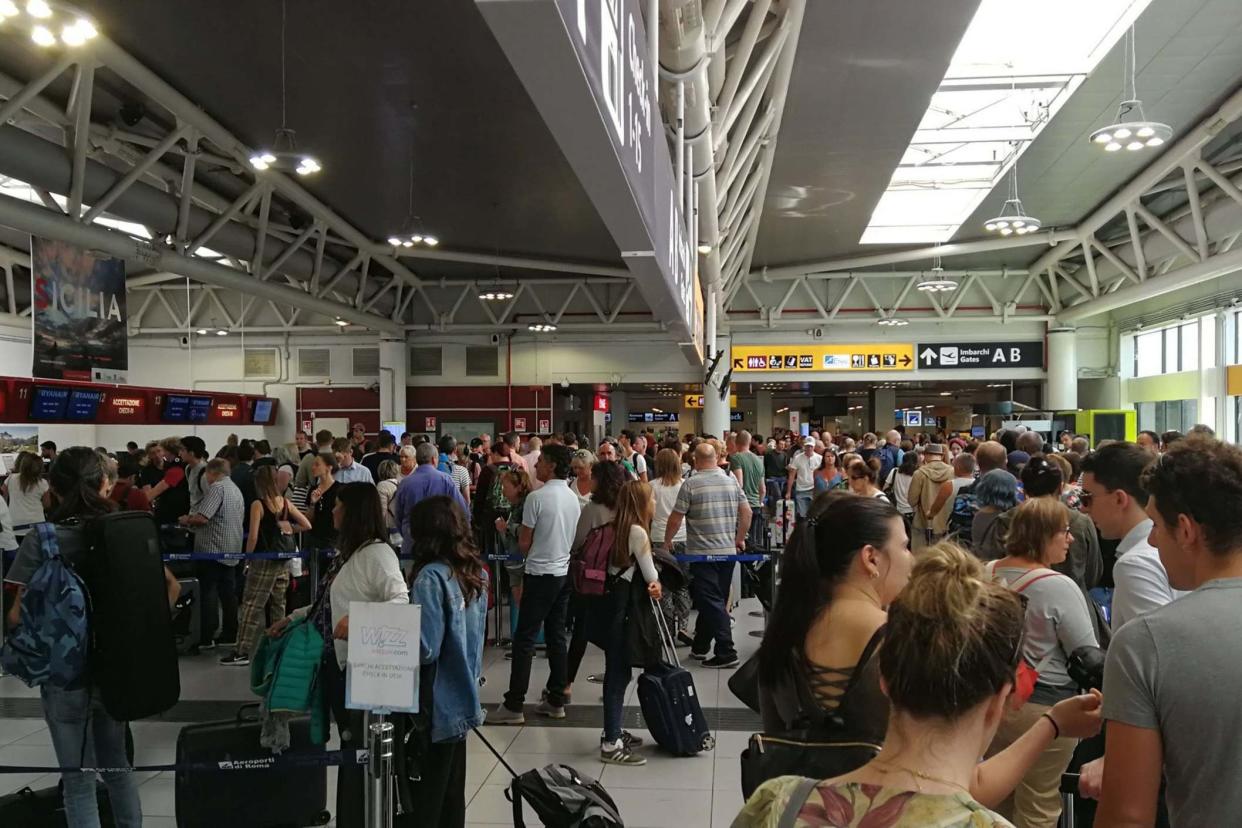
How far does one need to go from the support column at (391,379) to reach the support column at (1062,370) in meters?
17.2

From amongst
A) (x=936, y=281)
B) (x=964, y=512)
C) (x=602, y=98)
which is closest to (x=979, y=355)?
(x=936, y=281)

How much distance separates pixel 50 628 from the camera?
3.46m

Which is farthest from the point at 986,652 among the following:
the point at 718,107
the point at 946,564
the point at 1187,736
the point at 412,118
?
the point at 412,118

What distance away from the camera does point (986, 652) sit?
1.40m

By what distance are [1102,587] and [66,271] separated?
11.4m

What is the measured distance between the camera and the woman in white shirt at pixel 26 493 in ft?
27.5

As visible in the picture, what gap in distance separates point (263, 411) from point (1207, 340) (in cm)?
2352

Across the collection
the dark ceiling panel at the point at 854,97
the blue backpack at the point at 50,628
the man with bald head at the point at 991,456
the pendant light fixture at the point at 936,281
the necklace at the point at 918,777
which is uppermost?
the dark ceiling panel at the point at 854,97

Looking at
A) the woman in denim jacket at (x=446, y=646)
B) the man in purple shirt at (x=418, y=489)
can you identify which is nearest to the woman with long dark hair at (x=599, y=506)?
the man in purple shirt at (x=418, y=489)

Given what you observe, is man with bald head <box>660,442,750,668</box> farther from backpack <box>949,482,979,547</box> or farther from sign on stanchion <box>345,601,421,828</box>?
sign on stanchion <box>345,601,421,828</box>

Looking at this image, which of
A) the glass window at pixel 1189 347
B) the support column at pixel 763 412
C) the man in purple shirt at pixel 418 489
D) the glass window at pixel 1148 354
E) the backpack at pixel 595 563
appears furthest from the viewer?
the support column at pixel 763 412

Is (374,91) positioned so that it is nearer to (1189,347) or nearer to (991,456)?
(991,456)

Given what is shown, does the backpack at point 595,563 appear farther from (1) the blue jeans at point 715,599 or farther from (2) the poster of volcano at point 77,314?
(2) the poster of volcano at point 77,314

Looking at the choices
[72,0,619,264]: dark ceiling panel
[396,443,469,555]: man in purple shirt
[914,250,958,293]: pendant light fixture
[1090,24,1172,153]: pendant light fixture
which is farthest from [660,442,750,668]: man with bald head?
[914,250,958,293]: pendant light fixture
